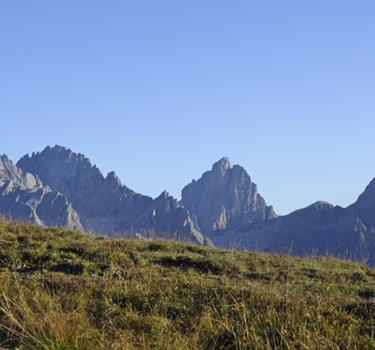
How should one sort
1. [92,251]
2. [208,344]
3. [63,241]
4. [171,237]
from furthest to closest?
[171,237]
[63,241]
[92,251]
[208,344]

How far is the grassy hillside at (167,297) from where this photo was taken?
7.51 m

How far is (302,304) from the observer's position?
955 cm

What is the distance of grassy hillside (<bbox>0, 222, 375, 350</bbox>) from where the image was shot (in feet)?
24.6

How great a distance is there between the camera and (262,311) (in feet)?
31.1

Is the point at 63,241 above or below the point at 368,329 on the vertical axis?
above

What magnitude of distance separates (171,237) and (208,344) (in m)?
15.1

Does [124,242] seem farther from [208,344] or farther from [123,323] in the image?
[208,344]

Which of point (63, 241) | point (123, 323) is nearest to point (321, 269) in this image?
point (63, 241)

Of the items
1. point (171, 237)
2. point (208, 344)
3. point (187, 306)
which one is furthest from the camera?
point (171, 237)

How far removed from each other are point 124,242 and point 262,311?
9.99m

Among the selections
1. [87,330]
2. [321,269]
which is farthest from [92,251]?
[87,330]

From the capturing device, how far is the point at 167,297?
11164 mm

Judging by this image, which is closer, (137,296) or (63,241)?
(137,296)

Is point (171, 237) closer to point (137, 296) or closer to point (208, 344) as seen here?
point (137, 296)
